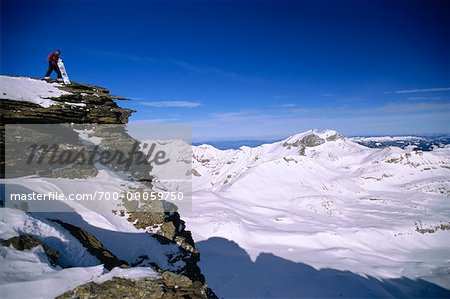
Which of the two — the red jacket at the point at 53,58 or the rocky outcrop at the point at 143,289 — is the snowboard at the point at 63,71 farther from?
the rocky outcrop at the point at 143,289

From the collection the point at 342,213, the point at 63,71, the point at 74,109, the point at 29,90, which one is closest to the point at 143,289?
the point at 74,109

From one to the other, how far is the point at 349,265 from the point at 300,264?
16.0ft

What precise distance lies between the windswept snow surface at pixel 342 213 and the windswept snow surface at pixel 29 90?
18.1m

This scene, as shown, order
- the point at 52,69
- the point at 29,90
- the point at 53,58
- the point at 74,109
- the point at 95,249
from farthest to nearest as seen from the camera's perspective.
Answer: the point at 52,69, the point at 53,58, the point at 74,109, the point at 29,90, the point at 95,249

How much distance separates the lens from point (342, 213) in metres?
52.9

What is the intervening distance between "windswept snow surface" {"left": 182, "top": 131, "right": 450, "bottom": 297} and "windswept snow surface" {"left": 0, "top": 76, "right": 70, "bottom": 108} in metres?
18.1

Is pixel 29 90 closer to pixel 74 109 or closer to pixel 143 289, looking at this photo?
pixel 74 109

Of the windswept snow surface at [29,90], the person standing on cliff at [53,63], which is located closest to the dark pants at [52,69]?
the person standing on cliff at [53,63]

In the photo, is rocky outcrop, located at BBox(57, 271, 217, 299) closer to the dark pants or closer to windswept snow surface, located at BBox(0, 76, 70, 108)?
windswept snow surface, located at BBox(0, 76, 70, 108)

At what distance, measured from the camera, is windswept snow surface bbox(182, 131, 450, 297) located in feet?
102

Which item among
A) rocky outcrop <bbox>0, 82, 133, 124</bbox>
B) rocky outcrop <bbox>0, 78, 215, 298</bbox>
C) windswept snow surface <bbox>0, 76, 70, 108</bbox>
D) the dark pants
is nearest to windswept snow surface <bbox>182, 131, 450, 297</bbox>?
rocky outcrop <bbox>0, 78, 215, 298</bbox>

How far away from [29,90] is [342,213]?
51.0 m

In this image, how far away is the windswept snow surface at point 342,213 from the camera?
31.2 m

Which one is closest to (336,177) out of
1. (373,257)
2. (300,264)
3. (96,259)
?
(373,257)
